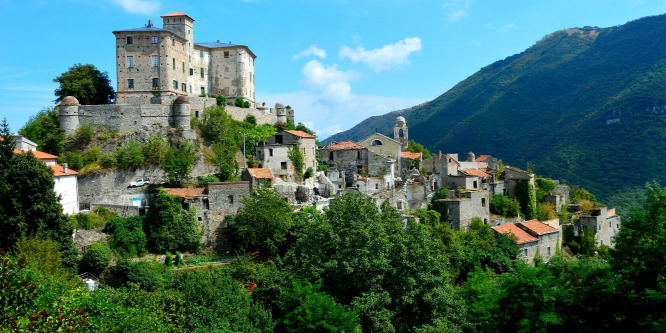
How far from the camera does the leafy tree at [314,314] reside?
20.0m

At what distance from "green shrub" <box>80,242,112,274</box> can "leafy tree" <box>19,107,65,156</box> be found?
12771 millimetres

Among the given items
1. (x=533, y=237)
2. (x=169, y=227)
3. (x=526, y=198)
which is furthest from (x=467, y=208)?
(x=169, y=227)

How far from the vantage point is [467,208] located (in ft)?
139

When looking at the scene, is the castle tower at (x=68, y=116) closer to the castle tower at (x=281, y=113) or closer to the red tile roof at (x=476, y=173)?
the castle tower at (x=281, y=113)

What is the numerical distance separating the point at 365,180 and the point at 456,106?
89.1 meters

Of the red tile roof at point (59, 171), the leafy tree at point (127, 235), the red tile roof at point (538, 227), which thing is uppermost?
the red tile roof at point (59, 171)

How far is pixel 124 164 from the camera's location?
39.8 metres

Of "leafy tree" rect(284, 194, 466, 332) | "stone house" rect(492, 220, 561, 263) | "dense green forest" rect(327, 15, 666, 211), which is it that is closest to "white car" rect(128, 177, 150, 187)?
"leafy tree" rect(284, 194, 466, 332)

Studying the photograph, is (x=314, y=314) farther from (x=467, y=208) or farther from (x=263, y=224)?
(x=467, y=208)

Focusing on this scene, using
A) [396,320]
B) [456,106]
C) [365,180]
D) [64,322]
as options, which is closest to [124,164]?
[365,180]

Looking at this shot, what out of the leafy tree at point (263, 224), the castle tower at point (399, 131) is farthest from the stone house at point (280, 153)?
the castle tower at point (399, 131)

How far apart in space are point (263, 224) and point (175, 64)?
21236 millimetres

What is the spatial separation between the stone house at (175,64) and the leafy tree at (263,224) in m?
16.6

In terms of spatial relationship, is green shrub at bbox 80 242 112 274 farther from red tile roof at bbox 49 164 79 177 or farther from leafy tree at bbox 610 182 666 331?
leafy tree at bbox 610 182 666 331
